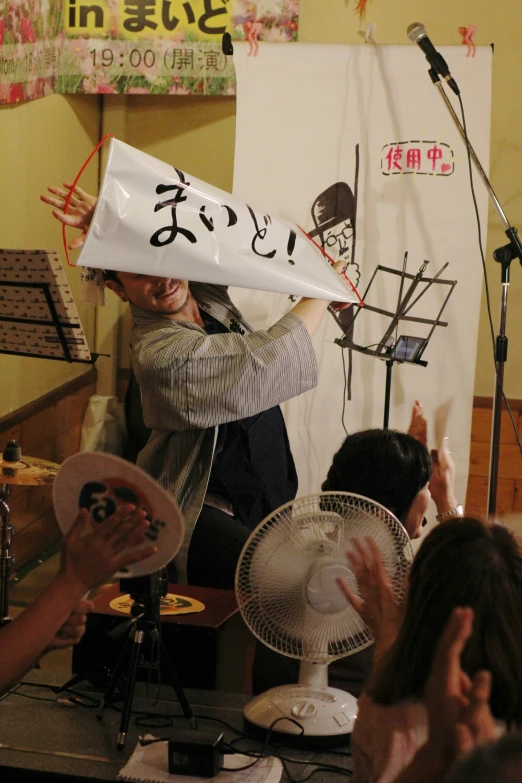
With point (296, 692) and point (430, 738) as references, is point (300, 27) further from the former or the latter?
point (430, 738)

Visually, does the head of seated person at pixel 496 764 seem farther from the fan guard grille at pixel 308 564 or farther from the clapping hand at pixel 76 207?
the clapping hand at pixel 76 207

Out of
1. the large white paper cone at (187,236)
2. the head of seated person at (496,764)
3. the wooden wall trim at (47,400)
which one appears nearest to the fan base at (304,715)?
the large white paper cone at (187,236)

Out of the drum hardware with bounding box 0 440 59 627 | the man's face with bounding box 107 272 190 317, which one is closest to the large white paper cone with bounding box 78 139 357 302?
the man's face with bounding box 107 272 190 317

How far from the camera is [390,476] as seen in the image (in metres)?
1.87

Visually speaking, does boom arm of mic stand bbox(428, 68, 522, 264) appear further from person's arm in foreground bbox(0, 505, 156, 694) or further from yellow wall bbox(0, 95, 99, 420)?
person's arm in foreground bbox(0, 505, 156, 694)

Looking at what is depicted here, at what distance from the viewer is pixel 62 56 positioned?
4207 mm

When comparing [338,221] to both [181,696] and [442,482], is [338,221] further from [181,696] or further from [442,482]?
[181,696]

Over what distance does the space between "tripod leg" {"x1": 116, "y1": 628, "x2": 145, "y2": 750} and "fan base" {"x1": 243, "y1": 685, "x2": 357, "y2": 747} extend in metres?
0.21

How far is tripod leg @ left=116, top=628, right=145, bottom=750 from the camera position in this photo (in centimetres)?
156

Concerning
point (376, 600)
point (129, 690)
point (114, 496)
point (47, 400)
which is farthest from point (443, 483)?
point (47, 400)

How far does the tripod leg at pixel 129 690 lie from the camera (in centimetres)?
156

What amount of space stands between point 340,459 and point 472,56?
73.6 inches

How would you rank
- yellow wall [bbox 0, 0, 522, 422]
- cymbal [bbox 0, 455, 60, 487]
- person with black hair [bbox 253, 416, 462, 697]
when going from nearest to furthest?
1. person with black hair [bbox 253, 416, 462, 697]
2. cymbal [bbox 0, 455, 60, 487]
3. yellow wall [bbox 0, 0, 522, 422]

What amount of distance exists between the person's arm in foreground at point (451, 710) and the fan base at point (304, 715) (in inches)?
24.8
